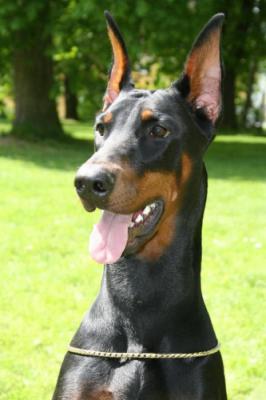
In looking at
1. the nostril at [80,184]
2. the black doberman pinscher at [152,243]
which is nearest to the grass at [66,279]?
the black doberman pinscher at [152,243]

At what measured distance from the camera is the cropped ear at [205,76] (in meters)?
3.71

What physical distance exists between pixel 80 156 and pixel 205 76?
1479 cm

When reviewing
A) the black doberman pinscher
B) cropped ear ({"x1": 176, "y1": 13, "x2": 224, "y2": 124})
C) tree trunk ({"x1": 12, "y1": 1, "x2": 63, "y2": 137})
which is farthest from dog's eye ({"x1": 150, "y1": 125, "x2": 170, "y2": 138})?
tree trunk ({"x1": 12, "y1": 1, "x2": 63, "y2": 137})

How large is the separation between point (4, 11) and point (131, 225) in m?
15.0

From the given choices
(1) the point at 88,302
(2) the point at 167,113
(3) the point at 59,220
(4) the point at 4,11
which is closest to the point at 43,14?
(4) the point at 4,11

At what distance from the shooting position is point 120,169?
3.29 m

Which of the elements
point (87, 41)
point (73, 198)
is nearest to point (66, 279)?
point (73, 198)

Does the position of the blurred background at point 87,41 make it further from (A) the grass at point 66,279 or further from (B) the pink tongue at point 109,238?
(B) the pink tongue at point 109,238

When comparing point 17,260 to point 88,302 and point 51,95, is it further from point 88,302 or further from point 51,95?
point 51,95

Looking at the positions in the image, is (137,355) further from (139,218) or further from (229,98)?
(229,98)

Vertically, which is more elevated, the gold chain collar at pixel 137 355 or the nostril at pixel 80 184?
the nostril at pixel 80 184

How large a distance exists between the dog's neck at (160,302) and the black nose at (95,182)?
0.56m

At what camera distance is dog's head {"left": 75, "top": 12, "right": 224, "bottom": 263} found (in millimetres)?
3273

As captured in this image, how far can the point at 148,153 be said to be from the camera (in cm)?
350
